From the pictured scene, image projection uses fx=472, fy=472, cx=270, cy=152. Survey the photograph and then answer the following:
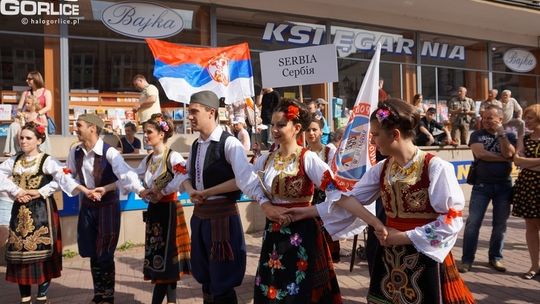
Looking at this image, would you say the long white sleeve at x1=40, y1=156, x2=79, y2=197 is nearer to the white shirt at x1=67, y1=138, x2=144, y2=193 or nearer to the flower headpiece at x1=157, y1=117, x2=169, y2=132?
the white shirt at x1=67, y1=138, x2=144, y2=193

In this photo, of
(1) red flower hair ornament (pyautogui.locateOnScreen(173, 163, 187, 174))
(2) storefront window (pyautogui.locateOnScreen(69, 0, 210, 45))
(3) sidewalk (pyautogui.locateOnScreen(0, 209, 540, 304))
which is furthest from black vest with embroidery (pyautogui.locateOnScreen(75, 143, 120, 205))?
(2) storefront window (pyautogui.locateOnScreen(69, 0, 210, 45))

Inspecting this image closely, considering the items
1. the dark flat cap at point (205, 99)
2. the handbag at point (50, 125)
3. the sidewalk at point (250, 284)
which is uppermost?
the handbag at point (50, 125)

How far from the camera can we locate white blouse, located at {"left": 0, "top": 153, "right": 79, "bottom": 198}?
4.55 metres

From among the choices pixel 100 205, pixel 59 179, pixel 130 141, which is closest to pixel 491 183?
pixel 100 205

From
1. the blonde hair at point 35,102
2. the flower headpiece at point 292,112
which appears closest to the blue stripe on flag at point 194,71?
the blonde hair at point 35,102

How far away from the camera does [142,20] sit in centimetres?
1002

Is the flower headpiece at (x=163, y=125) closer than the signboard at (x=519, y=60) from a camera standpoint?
Yes

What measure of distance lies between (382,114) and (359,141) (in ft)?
7.01

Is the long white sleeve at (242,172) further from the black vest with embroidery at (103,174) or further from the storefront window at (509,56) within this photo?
the storefront window at (509,56)

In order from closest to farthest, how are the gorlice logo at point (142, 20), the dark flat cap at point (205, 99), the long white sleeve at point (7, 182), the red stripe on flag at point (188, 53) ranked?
1. the dark flat cap at point (205, 99)
2. the long white sleeve at point (7, 182)
3. the red stripe on flag at point (188, 53)
4. the gorlice logo at point (142, 20)

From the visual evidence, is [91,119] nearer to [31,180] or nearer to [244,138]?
[31,180]

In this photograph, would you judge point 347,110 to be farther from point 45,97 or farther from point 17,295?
point 17,295

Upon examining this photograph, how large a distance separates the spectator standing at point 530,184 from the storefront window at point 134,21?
7294mm

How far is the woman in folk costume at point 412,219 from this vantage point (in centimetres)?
254
